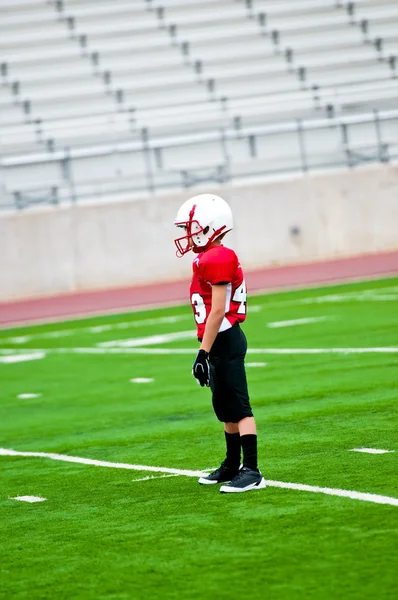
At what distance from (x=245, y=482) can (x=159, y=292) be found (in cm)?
1504

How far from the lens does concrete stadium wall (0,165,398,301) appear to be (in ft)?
74.9

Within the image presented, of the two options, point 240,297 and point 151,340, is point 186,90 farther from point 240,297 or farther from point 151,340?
point 240,297

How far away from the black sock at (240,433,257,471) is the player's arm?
1.96 feet

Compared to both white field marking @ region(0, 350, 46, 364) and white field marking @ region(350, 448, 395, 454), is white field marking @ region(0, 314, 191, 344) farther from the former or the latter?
white field marking @ region(350, 448, 395, 454)

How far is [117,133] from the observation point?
26344mm

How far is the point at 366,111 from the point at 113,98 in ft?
21.9

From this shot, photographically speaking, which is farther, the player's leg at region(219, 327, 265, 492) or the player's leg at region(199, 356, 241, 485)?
the player's leg at region(199, 356, 241, 485)

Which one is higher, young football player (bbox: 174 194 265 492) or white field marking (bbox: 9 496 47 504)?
young football player (bbox: 174 194 265 492)

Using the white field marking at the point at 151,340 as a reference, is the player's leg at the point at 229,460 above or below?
above

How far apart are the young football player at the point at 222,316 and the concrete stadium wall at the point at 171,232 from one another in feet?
52.2

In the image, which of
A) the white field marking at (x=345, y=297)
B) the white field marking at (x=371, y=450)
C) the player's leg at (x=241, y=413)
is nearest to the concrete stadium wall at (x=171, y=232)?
the white field marking at (x=345, y=297)

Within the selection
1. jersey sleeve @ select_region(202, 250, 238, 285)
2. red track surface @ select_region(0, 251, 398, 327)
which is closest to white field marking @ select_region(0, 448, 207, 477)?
jersey sleeve @ select_region(202, 250, 238, 285)

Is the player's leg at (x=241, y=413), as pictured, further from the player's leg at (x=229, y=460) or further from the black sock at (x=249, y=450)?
the player's leg at (x=229, y=460)

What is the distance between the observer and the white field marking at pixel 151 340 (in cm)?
1571
